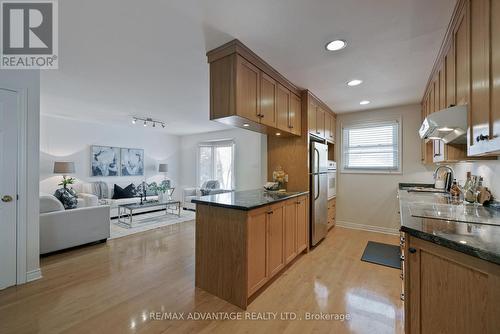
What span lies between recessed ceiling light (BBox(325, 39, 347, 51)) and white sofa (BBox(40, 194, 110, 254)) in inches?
159

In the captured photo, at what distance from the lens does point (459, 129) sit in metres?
1.49

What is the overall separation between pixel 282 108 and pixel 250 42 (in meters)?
1.02

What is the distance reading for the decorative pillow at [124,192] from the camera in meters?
5.79

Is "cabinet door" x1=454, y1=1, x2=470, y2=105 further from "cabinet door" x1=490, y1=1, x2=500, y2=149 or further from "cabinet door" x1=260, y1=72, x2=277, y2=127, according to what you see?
"cabinet door" x1=260, y1=72, x2=277, y2=127

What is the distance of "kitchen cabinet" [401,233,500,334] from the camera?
88 cm

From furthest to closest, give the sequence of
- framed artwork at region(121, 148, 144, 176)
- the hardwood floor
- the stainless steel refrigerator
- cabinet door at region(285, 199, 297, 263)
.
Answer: framed artwork at region(121, 148, 144, 176) → the stainless steel refrigerator → cabinet door at region(285, 199, 297, 263) → the hardwood floor

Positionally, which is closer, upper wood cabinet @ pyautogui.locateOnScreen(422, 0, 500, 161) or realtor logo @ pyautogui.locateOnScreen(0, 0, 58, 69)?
upper wood cabinet @ pyautogui.locateOnScreen(422, 0, 500, 161)

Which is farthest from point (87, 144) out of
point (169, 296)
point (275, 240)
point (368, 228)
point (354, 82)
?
point (368, 228)

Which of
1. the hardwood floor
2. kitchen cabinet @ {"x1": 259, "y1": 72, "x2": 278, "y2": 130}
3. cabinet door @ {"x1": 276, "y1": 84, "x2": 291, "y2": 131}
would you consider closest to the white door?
the hardwood floor

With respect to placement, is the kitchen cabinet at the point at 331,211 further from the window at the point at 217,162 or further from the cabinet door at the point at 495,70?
the cabinet door at the point at 495,70

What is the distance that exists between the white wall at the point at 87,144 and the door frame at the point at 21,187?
137 inches

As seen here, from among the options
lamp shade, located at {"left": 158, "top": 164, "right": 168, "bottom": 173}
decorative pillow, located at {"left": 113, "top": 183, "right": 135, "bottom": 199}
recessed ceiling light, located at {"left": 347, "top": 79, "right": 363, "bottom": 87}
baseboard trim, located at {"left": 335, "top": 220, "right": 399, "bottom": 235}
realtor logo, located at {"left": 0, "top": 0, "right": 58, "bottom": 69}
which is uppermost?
realtor logo, located at {"left": 0, "top": 0, "right": 58, "bottom": 69}

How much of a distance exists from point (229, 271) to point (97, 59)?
2.76m

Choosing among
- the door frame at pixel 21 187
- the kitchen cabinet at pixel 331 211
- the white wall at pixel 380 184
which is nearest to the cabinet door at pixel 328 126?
the white wall at pixel 380 184
